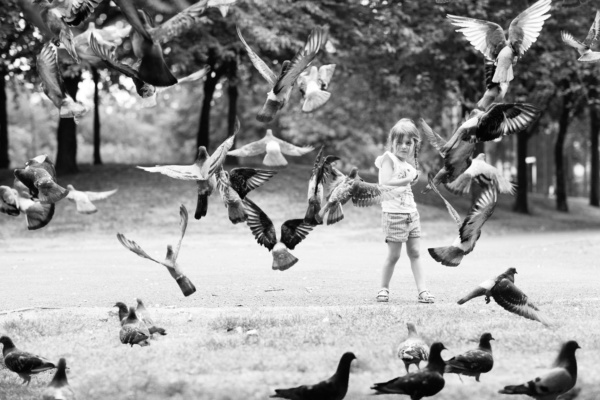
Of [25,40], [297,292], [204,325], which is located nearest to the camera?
[204,325]

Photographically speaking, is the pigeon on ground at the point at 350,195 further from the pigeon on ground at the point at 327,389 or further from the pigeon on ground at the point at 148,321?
the pigeon on ground at the point at 148,321

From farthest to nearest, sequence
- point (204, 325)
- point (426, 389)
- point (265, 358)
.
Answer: point (204, 325) < point (265, 358) < point (426, 389)

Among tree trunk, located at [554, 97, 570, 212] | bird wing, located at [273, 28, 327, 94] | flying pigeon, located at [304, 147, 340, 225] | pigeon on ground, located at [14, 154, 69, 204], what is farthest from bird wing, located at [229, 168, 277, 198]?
tree trunk, located at [554, 97, 570, 212]

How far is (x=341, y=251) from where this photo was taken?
18250 mm

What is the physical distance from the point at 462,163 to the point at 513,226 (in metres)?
20.0

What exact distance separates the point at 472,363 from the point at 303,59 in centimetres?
232

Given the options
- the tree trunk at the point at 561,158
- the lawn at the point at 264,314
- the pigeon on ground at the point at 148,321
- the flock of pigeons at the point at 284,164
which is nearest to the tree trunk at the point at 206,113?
the lawn at the point at 264,314

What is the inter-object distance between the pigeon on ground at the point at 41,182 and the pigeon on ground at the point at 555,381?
327 cm

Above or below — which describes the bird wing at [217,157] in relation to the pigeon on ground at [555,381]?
above

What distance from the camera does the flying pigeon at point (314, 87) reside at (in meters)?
5.75

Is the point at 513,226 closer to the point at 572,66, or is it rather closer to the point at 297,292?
the point at 572,66

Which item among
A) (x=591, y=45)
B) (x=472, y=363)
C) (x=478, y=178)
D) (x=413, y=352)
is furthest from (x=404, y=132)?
(x=472, y=363)

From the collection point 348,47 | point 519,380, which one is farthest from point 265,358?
point 348,47

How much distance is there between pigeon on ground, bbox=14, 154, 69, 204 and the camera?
19.2 ft
